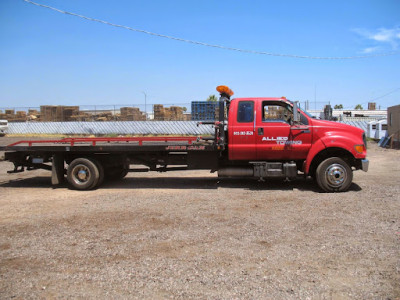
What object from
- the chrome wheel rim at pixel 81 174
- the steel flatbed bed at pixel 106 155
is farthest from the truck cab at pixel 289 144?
the chrome wheel rim at pixel 81 174

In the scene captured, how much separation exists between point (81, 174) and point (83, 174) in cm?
5

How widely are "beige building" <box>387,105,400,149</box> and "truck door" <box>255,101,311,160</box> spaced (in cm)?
1571

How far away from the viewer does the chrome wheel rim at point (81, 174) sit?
27.9 ft

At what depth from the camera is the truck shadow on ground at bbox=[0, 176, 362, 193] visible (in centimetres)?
863

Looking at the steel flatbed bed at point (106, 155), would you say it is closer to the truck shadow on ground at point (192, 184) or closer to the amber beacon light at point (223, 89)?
the truck shadow on ground at point (192, 184)

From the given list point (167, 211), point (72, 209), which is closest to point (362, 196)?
point (167, 211)

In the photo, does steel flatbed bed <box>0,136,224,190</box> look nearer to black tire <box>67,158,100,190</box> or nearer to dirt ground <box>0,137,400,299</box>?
black tire <box>67,158,100,190</box>

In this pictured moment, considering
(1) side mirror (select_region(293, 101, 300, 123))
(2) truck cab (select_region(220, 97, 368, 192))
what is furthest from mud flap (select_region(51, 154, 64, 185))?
(1) side mirror (select_region(293, 101, 300, 123))

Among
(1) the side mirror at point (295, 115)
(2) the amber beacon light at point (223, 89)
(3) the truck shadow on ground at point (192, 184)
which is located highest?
(2) the amber beacon light at point (223, 89)

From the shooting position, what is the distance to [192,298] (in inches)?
131

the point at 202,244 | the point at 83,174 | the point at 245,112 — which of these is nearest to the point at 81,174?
the point at 83,174

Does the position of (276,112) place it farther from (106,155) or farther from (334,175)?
(106,155)

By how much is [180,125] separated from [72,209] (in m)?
24.5

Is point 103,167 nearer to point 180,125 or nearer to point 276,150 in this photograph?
point 276,150
